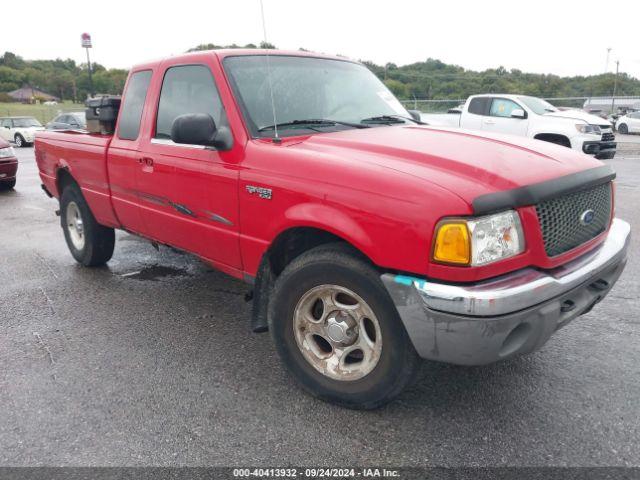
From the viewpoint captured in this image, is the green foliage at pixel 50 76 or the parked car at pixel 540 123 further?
the green foliage at pixel 50 76

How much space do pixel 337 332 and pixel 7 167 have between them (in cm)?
1049

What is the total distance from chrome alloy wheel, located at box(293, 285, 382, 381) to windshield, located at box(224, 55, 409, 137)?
3.63 feet

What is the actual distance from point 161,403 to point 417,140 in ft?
6.90

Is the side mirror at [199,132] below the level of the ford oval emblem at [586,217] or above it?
above

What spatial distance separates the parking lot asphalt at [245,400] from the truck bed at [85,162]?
0.88 metres

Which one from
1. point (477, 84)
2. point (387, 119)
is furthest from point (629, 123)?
point (387, 119)

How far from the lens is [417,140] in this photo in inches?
122

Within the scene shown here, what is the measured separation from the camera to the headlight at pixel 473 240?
2.25 m

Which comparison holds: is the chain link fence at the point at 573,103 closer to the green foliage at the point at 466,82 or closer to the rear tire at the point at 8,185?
the green foliage at the point at 466,82

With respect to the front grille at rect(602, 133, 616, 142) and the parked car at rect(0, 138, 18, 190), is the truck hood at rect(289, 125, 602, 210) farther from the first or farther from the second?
the front grille at rect(602, 133, 616, 142)

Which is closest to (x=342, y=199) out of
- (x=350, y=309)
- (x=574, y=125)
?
(x=350, y=309)

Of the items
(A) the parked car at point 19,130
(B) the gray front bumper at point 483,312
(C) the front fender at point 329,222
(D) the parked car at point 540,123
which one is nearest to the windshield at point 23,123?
(A) the parked car at point 19,130

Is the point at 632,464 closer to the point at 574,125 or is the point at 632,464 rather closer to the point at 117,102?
the point at 117,102

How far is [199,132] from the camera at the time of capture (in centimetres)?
301
